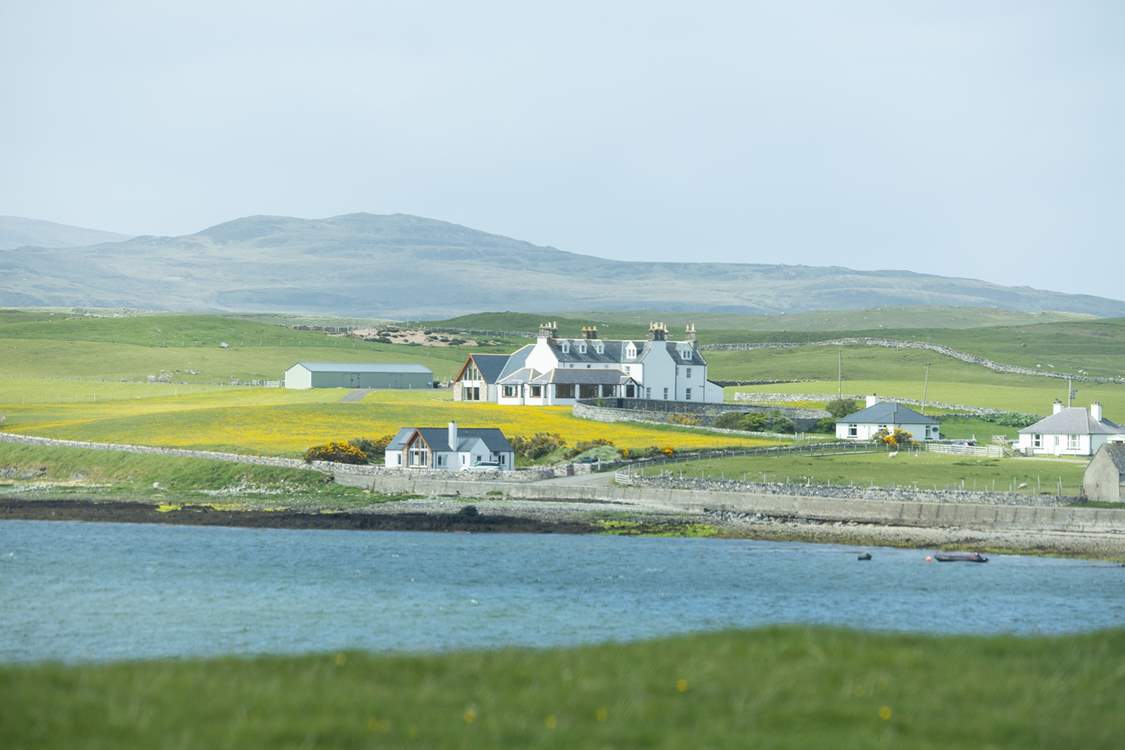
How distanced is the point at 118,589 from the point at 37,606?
4083 millimetres

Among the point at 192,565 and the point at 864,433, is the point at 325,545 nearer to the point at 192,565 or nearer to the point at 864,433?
the point at 192,565

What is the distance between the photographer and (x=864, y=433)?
92.8 meters

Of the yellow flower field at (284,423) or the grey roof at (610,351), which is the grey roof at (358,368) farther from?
the grey roof at (610,351)

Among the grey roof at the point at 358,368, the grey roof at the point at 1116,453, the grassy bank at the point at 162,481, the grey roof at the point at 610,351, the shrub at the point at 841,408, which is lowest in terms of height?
the grassy bank at the point at 162,481

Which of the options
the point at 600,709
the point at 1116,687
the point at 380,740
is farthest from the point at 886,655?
the point at 380,740

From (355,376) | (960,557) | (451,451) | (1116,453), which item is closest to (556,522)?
(451,451)

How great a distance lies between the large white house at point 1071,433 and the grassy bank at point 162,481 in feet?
117

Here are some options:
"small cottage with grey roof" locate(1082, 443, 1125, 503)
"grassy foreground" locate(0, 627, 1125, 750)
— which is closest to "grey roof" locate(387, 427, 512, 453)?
"small cottage with grey roof" locate(1082, 443, 1125, 503)

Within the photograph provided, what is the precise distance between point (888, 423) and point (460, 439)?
27.8m

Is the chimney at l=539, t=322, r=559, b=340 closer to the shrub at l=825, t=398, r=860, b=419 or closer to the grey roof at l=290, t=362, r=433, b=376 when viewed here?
the grey roof at l=290, t=362, r=433, b=376

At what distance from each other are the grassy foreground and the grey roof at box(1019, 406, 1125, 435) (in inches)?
2518

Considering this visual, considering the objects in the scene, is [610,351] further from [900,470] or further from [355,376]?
[900,470]

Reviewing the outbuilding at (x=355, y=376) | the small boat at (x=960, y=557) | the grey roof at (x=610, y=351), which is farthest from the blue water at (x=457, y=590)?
the outbuilding at (x=355, y=376)

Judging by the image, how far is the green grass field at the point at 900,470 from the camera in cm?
6656
